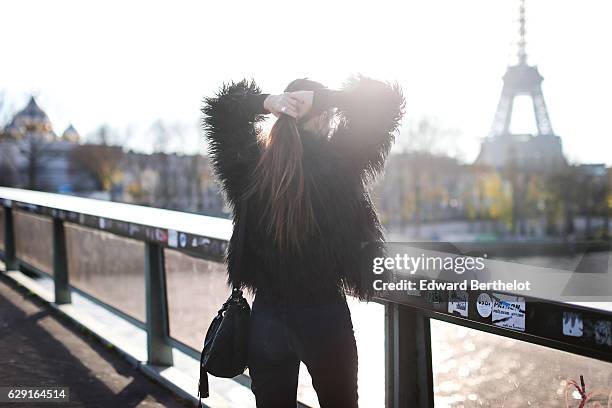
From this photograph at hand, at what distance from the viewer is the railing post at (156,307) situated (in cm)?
465

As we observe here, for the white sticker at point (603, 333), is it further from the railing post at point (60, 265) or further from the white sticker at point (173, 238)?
the railing post at point (60, 265)

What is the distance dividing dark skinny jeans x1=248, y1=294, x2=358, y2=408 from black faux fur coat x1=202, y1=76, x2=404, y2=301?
2.2 inches

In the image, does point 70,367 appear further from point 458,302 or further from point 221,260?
point 458,302

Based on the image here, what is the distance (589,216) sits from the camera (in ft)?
180

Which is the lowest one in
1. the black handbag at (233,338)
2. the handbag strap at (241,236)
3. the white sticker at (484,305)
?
the black handbag at (233,338)

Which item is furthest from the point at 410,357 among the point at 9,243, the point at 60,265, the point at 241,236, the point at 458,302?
the point at 9,243

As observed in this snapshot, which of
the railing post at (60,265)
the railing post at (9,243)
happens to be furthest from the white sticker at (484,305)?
the railing post at (9,243)

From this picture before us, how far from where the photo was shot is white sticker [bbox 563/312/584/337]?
1.96 metres

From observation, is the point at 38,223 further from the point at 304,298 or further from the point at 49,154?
the point at 49,154

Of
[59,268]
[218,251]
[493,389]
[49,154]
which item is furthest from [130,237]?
[49,154]

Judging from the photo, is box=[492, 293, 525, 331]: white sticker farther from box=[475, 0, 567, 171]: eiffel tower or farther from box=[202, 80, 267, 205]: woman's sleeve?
box=[475, 0, 567, 171]: eiffel tower

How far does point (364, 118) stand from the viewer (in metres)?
2.27

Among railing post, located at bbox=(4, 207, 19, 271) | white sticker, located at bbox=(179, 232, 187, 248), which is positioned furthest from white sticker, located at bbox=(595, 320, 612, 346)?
railing post, located at bbox=(4, 207, 19, 271)

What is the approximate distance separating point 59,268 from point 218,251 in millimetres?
3603
